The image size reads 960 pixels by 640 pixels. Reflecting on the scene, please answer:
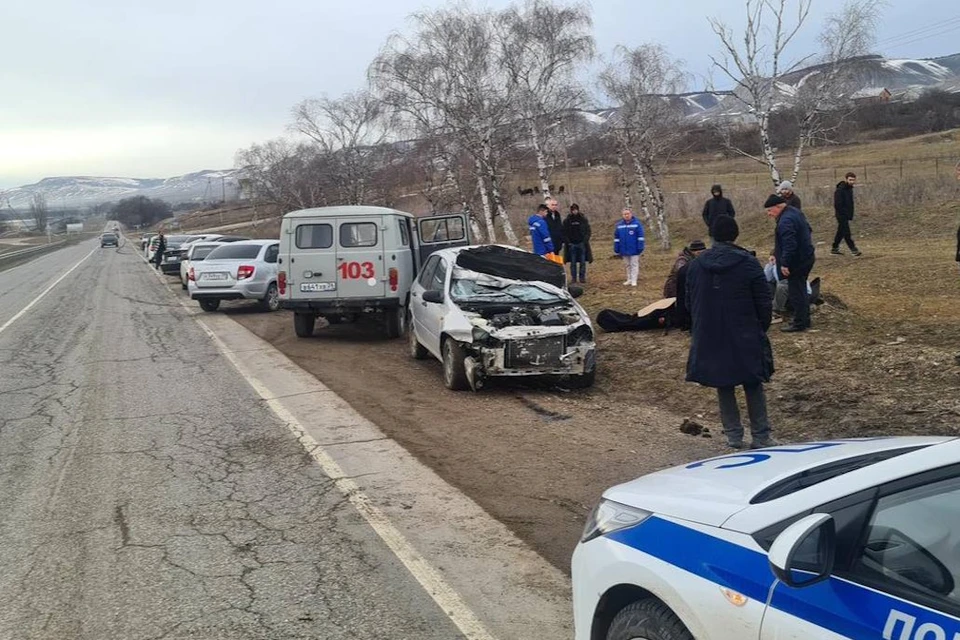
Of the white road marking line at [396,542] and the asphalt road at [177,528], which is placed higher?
the asphalt road at [177,528]

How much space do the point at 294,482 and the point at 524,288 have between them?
485 cm

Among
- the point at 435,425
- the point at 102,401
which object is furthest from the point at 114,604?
the point at 102,401

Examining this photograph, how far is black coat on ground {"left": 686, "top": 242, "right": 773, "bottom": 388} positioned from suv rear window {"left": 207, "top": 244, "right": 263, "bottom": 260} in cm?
1491

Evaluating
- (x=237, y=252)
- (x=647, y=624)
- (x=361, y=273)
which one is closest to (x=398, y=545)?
(x=647, y=624)

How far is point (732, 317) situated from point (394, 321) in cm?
881

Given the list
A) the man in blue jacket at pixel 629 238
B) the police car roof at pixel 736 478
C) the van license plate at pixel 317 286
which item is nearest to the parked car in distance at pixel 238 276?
the van license plate at pixel 317 286

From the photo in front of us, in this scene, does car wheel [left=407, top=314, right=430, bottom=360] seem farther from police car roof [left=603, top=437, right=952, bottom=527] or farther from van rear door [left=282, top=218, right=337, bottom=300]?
police car roof [left=603, top=437, right=952, bottom=527]

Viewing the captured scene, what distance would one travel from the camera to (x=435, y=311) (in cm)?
1035

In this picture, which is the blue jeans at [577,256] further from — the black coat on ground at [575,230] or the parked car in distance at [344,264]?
the parked car in distance at [344,264]

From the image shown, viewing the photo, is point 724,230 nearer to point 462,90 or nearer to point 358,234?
point 358,234

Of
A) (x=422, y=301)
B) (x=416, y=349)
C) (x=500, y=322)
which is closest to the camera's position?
(x=500, y=322)

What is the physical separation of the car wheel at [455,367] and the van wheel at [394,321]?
459cm

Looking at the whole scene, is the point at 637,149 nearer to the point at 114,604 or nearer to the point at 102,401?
the point at 102,401

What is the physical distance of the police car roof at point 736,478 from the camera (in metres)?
2.64
